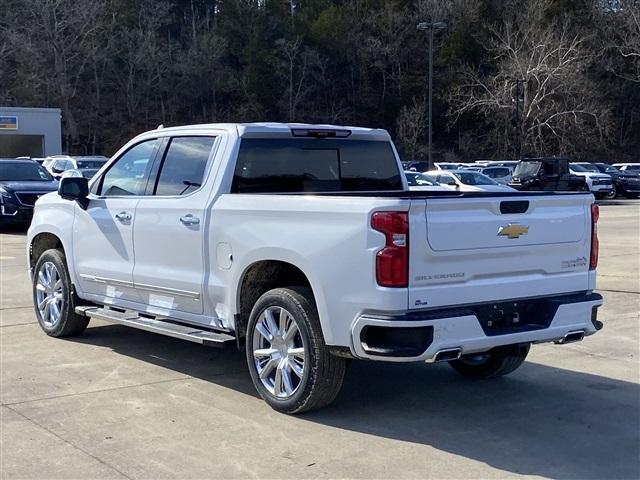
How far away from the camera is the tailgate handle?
18.8 feet

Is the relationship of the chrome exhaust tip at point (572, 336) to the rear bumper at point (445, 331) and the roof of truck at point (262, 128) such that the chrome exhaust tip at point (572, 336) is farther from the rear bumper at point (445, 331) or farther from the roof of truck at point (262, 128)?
the roof of truck at point (262, 128)

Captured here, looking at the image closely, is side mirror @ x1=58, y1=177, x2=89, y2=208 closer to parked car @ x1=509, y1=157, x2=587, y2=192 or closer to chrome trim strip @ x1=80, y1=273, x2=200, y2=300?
chrome trim strip @ x1=80, y1=273, x2=200, y2=300

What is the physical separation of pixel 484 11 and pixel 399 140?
565 inches

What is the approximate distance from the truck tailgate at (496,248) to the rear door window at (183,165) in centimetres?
223

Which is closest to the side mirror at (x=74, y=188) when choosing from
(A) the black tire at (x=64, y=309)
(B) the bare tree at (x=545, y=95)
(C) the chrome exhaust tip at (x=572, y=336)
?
(A) the black tire at (x=64, y=309)

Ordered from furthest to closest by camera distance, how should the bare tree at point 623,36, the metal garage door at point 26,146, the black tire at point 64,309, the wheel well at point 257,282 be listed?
the bare tree at point 623,36 → the metal garage door at point 26,146 → the black tire at point 64,309 → the wheel well at point 257,282

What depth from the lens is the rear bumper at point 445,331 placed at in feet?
17.5

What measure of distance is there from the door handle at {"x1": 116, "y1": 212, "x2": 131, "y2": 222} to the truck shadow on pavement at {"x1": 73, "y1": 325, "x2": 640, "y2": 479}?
4.11ft

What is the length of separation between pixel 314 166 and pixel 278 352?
180 centimetres

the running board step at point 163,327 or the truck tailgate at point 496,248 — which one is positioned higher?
the truck tailgate at point 496,248

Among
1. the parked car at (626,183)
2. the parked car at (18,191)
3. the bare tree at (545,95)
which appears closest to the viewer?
the parked car at (18,191)

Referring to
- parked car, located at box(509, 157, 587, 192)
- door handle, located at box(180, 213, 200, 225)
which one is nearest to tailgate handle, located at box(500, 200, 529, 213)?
door handle, located at box(180, 213, 200, 225)

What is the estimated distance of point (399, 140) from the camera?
6962cm

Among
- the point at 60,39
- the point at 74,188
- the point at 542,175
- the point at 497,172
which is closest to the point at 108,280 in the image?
the point at 74,188
